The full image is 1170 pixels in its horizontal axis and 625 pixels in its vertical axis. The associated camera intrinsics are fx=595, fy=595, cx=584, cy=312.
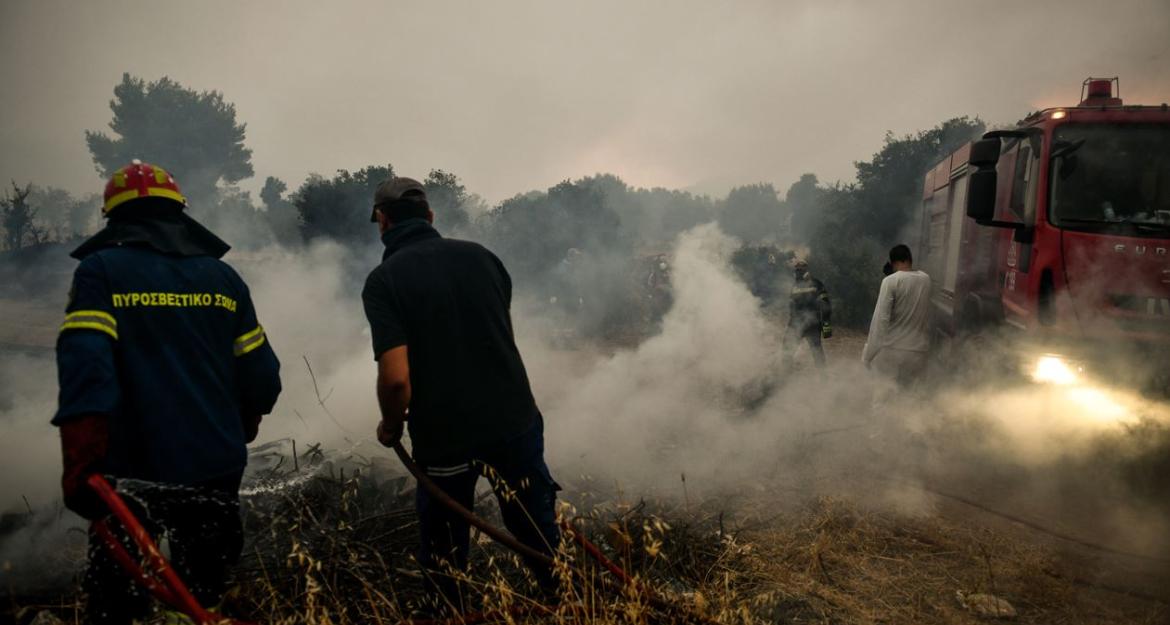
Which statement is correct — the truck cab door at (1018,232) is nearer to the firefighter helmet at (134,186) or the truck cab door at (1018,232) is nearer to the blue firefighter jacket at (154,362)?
the blue firefighter jacket at (154,362)

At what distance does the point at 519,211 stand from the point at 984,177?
43.8 ft

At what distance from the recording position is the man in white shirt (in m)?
5.54

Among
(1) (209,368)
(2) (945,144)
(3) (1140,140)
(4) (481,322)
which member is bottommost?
(1) (209,368)

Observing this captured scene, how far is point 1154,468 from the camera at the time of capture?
453cm

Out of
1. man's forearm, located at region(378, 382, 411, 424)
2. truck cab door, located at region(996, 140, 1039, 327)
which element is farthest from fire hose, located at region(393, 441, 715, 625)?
truck cab door, located at region(996, 140, 1039, 327)

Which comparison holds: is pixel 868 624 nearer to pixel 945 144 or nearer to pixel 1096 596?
pixel 1096 596

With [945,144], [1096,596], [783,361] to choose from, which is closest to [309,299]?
[783,361]

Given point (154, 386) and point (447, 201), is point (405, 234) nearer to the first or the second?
point (154, 386)

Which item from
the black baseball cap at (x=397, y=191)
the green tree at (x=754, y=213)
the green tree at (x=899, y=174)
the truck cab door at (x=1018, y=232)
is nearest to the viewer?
the black baseball cap at (x=397, y=191)

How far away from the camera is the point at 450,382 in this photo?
244 cm

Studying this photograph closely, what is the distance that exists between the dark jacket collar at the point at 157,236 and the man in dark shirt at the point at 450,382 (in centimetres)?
66

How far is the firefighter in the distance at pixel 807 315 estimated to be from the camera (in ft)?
26.1

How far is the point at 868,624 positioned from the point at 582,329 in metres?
10.5

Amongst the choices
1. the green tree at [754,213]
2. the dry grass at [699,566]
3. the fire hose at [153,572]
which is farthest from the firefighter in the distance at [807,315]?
the green tree at [754,213]
